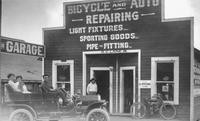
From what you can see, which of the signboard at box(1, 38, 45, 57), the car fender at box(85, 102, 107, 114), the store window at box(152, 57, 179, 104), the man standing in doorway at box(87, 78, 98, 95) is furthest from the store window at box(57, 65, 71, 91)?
the store window at box(152, 57, 179, 104)

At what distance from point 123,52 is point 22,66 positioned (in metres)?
2.12

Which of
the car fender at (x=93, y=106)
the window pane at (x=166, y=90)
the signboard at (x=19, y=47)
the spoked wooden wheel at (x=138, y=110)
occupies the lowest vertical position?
the spoked wooden wheel at (x=138, y=110)

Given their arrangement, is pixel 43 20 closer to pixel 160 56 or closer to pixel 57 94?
pixel 57 94

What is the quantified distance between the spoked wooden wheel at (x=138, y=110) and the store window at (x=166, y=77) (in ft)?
1.32

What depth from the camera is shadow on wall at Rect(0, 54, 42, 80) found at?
9305 millimetres

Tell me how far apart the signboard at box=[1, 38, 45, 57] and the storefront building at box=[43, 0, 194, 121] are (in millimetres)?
585

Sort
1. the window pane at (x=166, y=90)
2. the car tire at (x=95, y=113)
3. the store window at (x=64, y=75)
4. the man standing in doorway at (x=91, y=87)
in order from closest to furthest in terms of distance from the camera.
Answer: the car tire at (x=95, y=113)
the window pane at (x=166, y=90)
the man standing in doorway at (x=91, y=87)
the store window at (x=64, y=75)

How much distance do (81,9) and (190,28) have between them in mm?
2323

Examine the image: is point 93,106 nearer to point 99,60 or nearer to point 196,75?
point 99,60

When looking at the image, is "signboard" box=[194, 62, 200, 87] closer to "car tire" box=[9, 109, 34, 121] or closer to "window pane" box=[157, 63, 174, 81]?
"window pane" box=[157, 63, 174, 81]

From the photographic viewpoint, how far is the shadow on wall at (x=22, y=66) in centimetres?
930

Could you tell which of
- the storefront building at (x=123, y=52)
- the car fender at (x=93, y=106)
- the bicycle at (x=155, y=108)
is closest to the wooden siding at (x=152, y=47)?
the storefront building at (x=123, y=52)

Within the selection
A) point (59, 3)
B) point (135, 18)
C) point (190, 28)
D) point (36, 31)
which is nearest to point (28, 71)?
point (36, 31)

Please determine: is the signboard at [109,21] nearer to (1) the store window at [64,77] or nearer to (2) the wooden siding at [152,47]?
(2) the wooden siding at [152,47]
